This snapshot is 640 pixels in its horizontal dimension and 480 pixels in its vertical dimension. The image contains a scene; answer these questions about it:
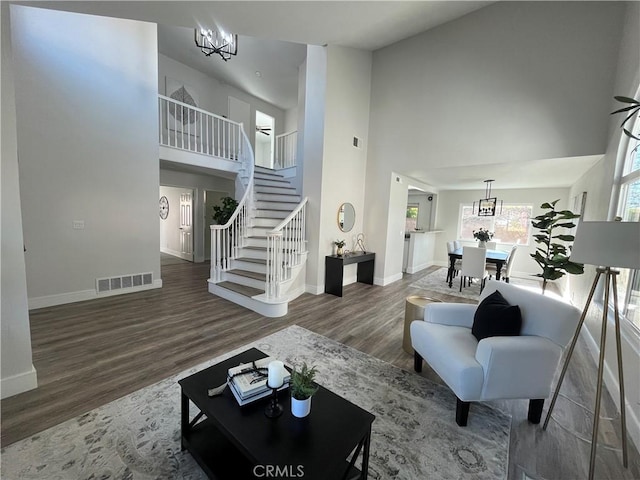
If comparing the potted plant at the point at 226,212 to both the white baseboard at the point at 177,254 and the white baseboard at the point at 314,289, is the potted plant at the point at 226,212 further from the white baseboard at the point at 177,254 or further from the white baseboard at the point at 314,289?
the white baseboard at the point at 314,289

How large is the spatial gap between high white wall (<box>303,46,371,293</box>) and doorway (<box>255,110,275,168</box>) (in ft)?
14.6

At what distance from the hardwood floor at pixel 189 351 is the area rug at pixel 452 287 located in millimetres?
1087

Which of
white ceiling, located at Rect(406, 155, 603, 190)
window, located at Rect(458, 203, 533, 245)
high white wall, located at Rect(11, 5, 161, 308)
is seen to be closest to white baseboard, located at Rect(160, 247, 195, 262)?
high white wall, located at Rect(11, 5, 161, 308)

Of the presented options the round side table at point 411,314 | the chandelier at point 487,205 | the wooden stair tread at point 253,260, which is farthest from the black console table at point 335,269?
the chandelier at point 487,205

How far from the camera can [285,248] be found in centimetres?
445

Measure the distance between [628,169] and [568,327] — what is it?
2146mm

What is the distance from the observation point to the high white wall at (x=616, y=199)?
6.22 feet

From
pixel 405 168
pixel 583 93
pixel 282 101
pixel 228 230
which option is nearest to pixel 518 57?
pixel 583 93

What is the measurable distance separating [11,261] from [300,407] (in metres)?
2.25

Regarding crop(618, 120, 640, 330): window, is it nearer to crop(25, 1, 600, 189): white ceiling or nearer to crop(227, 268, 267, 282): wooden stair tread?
crop(25, 1, 600, 189): white ceiling

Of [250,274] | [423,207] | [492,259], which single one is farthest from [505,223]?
[250,274]

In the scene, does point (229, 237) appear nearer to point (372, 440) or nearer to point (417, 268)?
point (372, 440)

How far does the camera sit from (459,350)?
6.09ft

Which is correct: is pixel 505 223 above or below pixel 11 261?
above
